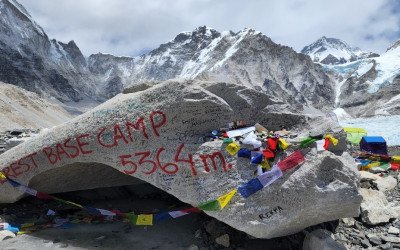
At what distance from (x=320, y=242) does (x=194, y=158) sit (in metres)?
2.80

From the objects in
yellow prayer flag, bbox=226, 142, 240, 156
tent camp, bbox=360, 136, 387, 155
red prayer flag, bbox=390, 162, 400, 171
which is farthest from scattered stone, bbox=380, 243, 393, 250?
tent camp, bbox=360, 136, 387, 155

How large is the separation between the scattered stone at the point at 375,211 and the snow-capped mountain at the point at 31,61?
483ft

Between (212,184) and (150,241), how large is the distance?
195 cm

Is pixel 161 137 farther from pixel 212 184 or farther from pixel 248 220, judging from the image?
pixel 248 220

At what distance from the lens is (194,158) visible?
8.32m

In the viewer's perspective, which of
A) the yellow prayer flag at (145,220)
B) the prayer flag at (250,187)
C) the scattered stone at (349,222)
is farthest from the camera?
the yellow prayer flag at (145,220)

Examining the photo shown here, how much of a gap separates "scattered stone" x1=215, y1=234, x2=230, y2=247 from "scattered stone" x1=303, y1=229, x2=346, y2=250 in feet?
4.85

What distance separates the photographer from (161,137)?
28.7ft

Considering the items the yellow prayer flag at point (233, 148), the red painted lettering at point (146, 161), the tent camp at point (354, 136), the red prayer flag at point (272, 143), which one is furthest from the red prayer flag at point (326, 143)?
the tent camp at point (354, 136)

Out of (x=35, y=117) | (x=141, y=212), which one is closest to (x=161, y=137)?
(x=141, y=212)

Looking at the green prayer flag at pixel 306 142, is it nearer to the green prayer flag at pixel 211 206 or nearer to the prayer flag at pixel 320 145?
the prayer flag at pixel 320 145

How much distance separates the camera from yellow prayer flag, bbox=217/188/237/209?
766 cm

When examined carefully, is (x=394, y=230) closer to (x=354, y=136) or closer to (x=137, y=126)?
(x=137, y=126)

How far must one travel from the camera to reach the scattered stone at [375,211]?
8414 mm
